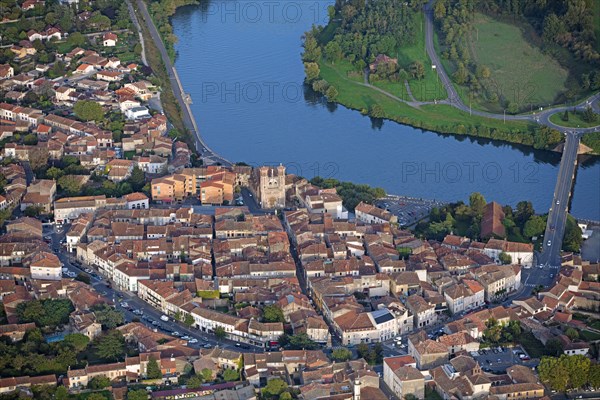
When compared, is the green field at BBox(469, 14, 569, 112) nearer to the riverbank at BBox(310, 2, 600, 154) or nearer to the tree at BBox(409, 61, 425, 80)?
the riverbank at BBox(310, 2, 600, 154)

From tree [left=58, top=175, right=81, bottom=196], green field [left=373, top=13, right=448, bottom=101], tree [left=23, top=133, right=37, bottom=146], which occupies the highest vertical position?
green field [left=373, top=13, right=448, bottom=101]

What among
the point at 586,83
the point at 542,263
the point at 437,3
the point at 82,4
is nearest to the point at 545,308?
the point at 542,263

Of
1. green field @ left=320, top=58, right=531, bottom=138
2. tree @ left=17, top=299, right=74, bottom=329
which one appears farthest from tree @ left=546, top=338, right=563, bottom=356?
green field @ left=320, top=58, right=531, bottom=138

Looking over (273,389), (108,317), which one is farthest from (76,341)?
(273,389)

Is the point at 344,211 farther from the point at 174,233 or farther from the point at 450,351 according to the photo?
the point at 450,351

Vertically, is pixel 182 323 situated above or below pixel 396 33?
below

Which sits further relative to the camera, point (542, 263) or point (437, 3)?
point (437, 3)

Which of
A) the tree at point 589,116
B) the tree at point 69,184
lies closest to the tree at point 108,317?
the tree at point 69,184

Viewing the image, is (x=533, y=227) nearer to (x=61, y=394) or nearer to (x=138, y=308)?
(x=138, y=308)
